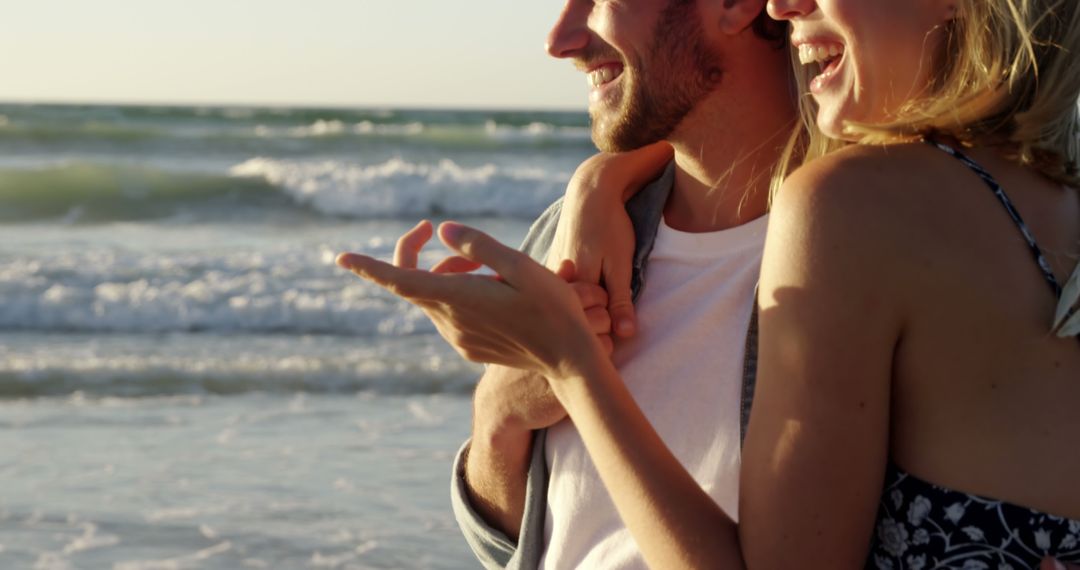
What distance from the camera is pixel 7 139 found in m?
19.0

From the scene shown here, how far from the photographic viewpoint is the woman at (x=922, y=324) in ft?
5.24

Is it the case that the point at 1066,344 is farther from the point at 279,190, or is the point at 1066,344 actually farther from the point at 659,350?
the point at 279,190

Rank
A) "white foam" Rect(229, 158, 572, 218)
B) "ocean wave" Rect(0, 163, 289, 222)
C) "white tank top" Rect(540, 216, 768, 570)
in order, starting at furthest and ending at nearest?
"white foam" Rect(229, 158, 572, 218) < "ocean wave" Rect(0, 163, 289, 222) < "white tank top" Rect(540, 216, 768, 570)

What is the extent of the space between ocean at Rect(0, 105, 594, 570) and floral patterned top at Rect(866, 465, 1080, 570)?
3.03 meters

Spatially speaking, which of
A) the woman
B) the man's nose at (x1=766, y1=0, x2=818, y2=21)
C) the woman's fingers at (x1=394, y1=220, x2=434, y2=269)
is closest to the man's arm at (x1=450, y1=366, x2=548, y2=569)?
the woman's fingers at (x1=394, y1=220, x2=434, y2=269)

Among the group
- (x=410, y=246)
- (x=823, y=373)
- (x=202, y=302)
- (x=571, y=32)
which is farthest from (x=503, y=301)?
(x=202, y=302)

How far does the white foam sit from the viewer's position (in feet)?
49.3

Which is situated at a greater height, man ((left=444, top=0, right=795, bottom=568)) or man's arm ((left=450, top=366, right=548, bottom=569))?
man ((left=444, top=0, right=795, bottom=568))

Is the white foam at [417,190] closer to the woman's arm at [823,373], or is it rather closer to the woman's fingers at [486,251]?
the woman's fingers at [486,251]

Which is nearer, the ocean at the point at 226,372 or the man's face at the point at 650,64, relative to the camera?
the man's face at the point at 650,64

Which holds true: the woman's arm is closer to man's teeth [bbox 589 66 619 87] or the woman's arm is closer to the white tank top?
the white tank top

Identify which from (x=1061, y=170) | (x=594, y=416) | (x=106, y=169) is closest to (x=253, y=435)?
(x=594, y=416)

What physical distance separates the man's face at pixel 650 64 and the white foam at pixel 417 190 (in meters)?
12.0

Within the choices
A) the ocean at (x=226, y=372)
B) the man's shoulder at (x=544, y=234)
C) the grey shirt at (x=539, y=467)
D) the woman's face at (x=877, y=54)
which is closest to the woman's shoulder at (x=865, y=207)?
the woman's face at (x=877, y=54)
